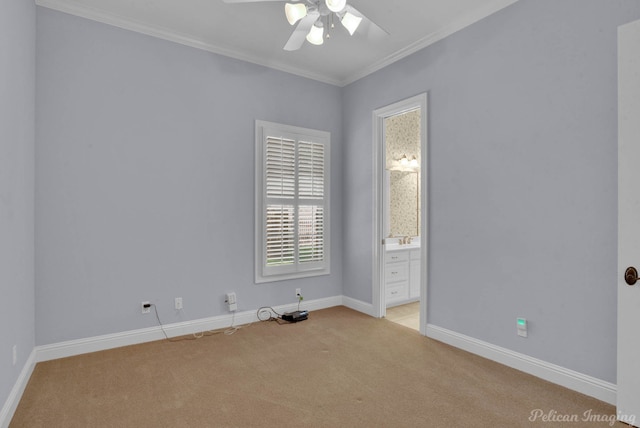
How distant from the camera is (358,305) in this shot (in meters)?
4.39

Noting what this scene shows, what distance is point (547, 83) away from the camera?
259 centimetres

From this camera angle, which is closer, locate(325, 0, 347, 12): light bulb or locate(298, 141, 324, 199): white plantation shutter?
locate(325, 0, 347, 12): light bulb

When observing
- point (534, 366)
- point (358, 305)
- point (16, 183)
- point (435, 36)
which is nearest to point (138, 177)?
point (16, 183)

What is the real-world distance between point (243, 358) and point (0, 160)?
2.17 m

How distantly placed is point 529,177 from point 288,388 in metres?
2.41

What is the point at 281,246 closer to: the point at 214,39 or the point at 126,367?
the point at 126,367

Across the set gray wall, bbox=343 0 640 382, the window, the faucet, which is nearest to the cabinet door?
the faucet

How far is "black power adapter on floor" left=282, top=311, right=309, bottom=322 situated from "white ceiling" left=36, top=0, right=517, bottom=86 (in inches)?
113

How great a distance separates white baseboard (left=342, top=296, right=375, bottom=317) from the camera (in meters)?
4.22

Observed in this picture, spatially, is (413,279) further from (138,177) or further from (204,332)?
(138,177)

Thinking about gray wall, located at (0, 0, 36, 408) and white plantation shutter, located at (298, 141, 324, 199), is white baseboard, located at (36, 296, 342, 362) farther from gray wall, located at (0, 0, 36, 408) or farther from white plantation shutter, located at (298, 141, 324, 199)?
white plantation shutter, located at (298, 141, 324, 199)

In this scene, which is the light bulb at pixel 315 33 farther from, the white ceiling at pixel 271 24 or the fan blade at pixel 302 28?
the white ceiling at pixel 271 24

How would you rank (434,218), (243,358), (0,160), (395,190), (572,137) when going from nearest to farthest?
(0,160)
(572,137)
(243,358)
(434,218)
(395,190)

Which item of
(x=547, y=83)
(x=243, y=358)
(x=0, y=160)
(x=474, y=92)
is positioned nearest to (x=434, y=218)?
(x=474, y=92)
